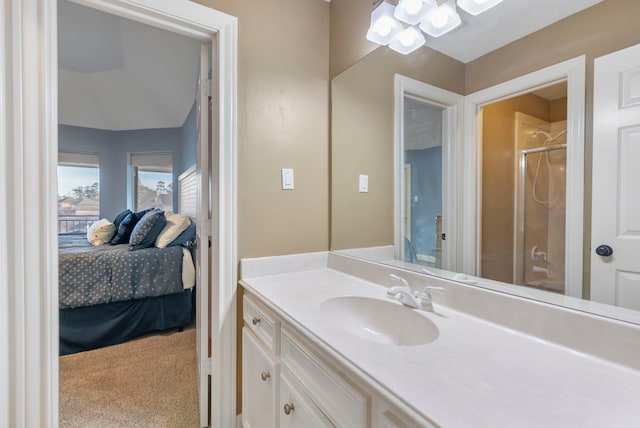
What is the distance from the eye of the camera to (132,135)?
4.55 m

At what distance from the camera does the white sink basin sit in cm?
98

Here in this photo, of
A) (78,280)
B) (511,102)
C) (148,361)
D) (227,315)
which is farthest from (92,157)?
(511,102)

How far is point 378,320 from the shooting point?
1.12 meters

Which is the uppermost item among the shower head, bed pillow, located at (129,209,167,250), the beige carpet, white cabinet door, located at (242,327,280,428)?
the shower head

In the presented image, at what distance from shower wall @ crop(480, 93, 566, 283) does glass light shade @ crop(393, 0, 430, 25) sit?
52 cm

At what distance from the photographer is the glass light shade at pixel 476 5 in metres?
1.00

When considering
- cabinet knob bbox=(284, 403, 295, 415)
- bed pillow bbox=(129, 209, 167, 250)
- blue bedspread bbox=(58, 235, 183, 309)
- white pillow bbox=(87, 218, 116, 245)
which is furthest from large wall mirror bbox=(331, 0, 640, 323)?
white pillow bbox=(87, 218, 116, 245)

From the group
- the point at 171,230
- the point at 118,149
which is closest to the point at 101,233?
the point at 171,230

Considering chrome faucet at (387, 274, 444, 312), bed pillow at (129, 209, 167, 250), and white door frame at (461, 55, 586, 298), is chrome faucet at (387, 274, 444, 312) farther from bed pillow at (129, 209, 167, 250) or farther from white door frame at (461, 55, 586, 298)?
bed pillow at (129, 209, 167, 250)

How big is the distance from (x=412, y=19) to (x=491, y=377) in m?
1.33

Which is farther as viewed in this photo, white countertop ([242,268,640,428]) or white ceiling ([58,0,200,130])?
white ceiling ([58,0,200,130])

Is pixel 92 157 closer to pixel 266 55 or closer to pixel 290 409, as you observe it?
pixel 266 55

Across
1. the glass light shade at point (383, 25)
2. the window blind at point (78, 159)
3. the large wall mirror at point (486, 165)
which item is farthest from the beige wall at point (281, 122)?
the window blind at point (78, 159)

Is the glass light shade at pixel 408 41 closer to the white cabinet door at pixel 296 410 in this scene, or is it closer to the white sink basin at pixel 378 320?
the white sink basin at pixel 378 320
